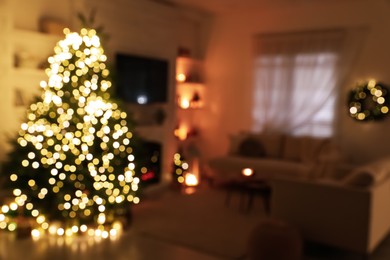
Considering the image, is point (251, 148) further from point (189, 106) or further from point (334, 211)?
point (334, 211)

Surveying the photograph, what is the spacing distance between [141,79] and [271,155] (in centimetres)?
245

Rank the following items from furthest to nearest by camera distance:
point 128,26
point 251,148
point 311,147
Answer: point 251,148 → point 311,147 → point 128,26

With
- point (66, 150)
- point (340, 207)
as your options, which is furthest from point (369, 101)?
point (66, 150)

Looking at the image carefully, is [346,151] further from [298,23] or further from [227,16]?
[227,16]

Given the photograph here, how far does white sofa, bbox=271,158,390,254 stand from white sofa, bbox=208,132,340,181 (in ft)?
5.27

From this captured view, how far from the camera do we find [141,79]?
18.4 ft

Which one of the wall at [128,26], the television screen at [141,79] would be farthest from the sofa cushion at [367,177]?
the wall at [128,26]

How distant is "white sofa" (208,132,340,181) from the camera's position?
560 cm

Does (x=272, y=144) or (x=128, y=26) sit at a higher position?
(x=128, y=26)

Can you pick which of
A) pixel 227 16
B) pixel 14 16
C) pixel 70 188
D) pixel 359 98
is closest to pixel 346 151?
pixel 359 98

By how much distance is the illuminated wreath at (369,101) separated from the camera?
5.61 metres

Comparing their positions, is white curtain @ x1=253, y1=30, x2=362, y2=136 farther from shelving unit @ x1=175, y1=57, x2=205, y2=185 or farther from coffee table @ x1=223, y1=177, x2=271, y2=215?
coffee table @ x1=223, y1=177, x2=271, y2=215

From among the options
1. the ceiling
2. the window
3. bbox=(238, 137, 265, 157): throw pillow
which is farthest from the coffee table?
the ceiling

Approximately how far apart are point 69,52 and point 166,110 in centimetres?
252
